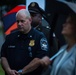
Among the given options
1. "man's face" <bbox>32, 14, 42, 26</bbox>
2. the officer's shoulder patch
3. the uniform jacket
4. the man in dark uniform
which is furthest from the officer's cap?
the uniform jacket

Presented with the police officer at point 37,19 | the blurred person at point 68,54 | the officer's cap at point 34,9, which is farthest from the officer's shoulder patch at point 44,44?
the blurred person at point 68,54

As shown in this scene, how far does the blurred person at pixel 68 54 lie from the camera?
14.4ft

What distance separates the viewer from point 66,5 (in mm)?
4539

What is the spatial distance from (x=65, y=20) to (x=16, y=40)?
1644 mm

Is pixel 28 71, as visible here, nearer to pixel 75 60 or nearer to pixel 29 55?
pixel 29 55

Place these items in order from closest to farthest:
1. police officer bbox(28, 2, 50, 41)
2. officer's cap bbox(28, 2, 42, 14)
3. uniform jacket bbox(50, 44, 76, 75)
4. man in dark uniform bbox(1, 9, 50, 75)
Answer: uniform jacket bbox(50, 44, 76, 75) → man in dark uniform bbox(1, 9, 50, 75) → police officer bbox(28, 2, 50, 41) → officer's cap bbox(28, 2, 42, 14)

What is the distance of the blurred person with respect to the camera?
4398 mm

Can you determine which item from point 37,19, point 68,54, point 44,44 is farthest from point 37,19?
point 68,54

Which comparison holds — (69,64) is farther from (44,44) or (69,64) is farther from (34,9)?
(34,9)

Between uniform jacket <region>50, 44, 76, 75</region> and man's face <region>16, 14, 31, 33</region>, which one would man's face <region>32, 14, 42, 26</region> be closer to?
man's face <region>16, 14, 31, 33</region>

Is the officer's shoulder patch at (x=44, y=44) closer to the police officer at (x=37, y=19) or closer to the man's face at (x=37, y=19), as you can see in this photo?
the police officer at (x=37, y=19)

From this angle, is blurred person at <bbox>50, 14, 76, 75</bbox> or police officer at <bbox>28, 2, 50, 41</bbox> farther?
police officer at <bbox>28, 2, 50, 41</bbox>

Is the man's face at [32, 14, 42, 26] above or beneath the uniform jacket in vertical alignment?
beneath

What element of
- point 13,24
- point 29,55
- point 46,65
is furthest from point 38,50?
point 13,24
